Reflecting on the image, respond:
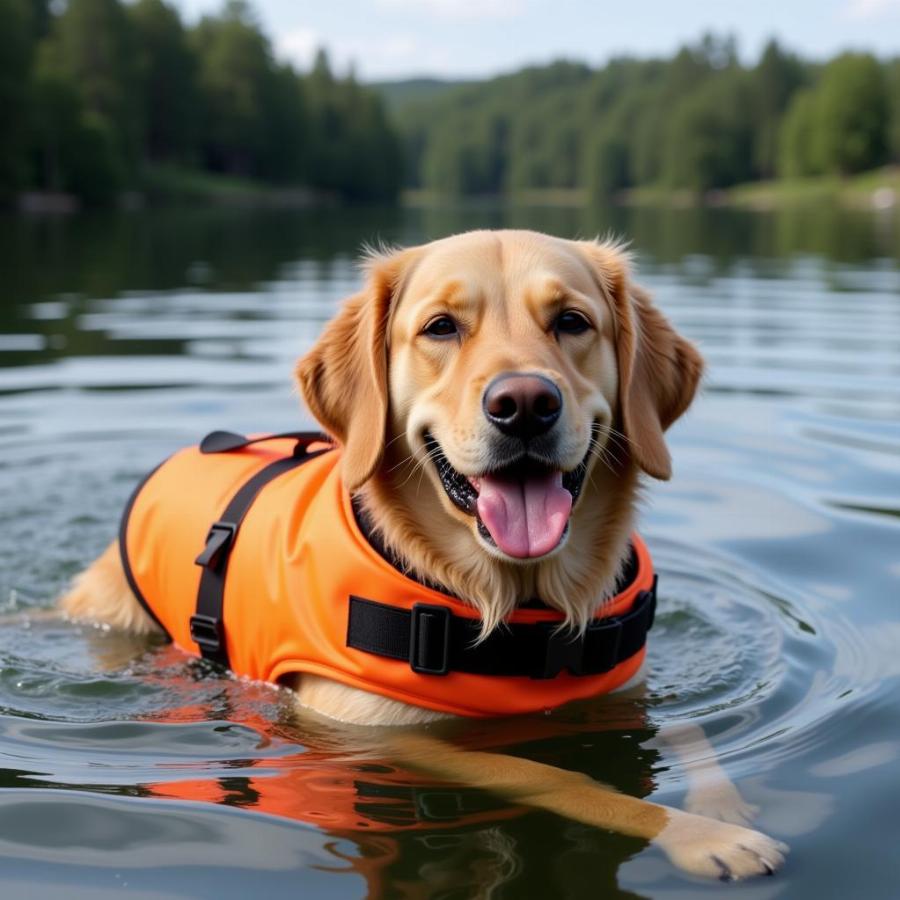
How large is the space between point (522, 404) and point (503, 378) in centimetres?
11

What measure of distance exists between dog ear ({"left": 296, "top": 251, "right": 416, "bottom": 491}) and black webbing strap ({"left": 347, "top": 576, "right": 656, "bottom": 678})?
0.50 m

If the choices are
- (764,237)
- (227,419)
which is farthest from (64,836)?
(764,237)

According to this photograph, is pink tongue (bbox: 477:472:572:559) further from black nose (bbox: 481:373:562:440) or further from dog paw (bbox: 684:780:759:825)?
dog paw (bbox: 684:780:759:825)

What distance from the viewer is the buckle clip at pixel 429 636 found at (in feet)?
13.8

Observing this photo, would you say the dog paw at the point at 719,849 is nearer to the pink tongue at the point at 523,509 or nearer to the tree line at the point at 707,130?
the pink tongue at the point at 523,509

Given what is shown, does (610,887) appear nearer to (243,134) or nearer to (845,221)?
(845,221)

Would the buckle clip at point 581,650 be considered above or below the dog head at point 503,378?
below

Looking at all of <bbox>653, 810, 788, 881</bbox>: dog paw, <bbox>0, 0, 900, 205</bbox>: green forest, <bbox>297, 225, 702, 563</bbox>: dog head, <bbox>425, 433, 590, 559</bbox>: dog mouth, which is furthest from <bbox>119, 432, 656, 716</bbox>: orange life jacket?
<bbox>0, 0, 900, 205</bbox>: green forest

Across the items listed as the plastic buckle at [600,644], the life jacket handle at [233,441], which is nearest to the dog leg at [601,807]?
the plastic buckle at [600,644]

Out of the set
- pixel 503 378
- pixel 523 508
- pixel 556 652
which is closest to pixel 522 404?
pixel 503 378

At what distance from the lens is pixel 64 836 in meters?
3.64

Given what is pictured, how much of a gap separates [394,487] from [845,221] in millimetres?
44337

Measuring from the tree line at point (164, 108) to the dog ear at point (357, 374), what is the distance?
5115 centimetres

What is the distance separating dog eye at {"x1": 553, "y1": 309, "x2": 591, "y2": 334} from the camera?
168 inches
